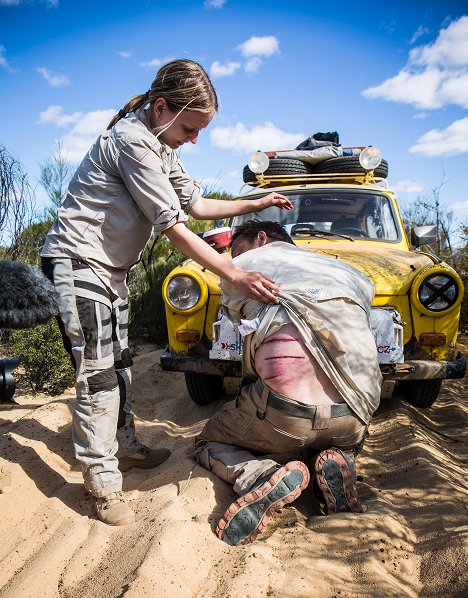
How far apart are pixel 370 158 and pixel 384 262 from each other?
1702 millimetres

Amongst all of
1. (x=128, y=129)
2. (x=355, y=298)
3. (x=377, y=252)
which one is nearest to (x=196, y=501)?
(x=355, y=298)

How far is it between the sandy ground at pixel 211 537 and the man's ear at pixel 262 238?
1191 millimetres

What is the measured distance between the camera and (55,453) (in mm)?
3146

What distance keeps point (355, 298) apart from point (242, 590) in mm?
1279

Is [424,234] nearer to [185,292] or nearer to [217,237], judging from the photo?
[217,237]

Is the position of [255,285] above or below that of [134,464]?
above

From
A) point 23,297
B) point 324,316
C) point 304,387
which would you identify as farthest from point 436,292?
point 23,297

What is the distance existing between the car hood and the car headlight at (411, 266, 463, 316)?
7 centimetres

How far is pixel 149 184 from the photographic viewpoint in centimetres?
231

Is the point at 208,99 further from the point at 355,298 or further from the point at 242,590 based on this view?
the point at 242,590

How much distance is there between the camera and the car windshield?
472 centimetres

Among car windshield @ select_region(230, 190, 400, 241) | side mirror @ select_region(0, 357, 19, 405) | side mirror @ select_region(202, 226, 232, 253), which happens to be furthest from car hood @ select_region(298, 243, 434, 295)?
side mirror @ select_region(0, 357, 19, 405)

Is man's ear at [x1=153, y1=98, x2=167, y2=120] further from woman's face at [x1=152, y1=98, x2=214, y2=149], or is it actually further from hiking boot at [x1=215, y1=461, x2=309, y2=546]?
hiking boot at [x1=215, y1=461, x2=309, y2=546]

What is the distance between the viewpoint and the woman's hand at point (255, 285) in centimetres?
231
